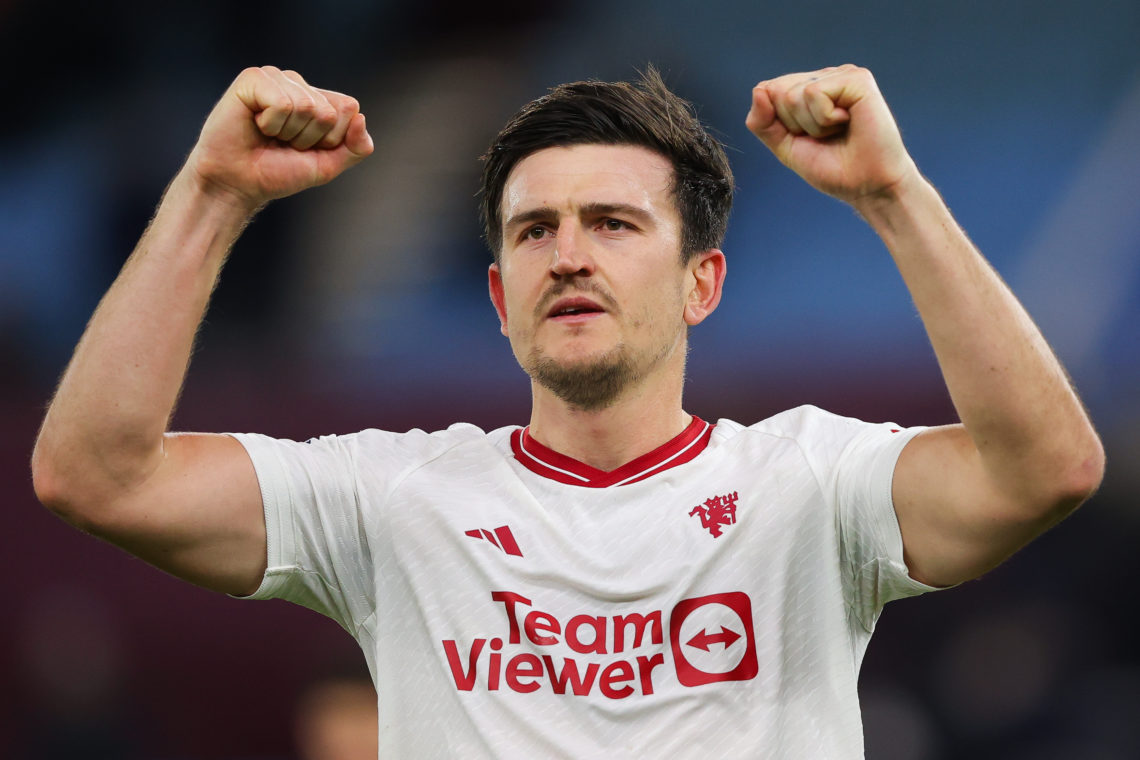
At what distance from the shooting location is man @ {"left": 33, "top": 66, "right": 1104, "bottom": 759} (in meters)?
2.08

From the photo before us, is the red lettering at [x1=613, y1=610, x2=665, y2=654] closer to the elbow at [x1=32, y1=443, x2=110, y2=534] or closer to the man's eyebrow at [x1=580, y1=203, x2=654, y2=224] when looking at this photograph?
the man's eyebrow at [x1=580, y1=203, x2=654, y2=224]

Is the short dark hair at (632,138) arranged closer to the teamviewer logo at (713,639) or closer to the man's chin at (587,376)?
the man's chin at (587,376)

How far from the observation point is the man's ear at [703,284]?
9.29ft

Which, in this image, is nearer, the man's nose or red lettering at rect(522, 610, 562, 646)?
red lettering at rect(522, 610, 562, 646)

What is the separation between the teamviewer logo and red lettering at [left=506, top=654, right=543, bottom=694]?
262mm

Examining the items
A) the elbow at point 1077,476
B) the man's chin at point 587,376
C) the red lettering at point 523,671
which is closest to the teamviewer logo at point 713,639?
the red lettering at point 523,671

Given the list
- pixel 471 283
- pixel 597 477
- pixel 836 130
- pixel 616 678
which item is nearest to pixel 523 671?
pixel 616 678

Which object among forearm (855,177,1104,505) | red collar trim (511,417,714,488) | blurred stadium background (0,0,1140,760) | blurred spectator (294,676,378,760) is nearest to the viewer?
forearm (855,177,1104,505)

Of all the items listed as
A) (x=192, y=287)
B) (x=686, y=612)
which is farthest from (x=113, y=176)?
(x=686, y=612)

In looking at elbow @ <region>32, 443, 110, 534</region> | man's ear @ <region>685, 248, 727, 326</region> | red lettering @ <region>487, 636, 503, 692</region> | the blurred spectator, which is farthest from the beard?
the blurred spectator

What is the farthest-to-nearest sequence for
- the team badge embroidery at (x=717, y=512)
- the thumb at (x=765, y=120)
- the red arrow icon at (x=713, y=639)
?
the team badge embroidery at (x=717, y=512) < the red arrow icon at (x=713, y=639) < the thumb at (x=765, y=120)

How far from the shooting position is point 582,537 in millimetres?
2475

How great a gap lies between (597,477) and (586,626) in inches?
14.3

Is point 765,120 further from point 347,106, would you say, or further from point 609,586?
point 609,586
